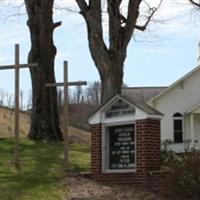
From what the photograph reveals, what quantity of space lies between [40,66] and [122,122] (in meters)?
11.0

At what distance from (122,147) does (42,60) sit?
36.6 feet

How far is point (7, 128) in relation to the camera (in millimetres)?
49750

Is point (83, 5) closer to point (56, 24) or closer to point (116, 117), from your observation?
point (56, 24)

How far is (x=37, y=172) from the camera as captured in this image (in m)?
16.0

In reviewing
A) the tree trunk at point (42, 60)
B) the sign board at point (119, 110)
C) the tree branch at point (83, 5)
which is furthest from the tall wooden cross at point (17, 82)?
the tree trunk at point (42, 60)

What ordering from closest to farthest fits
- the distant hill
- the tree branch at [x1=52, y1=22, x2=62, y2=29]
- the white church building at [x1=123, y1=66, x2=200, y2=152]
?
the tree branch at [x1=52, y1=22, x2=62, y2=29]
the white church building at [x1=123, y1=66, x2=200, y2=152]
the distant hill

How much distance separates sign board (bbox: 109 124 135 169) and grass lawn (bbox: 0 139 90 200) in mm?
1374

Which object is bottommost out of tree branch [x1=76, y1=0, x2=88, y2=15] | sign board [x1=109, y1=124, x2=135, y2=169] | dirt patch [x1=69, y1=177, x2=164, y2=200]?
dirt patch [x1=69, y1=177, x2=164, y2=200]

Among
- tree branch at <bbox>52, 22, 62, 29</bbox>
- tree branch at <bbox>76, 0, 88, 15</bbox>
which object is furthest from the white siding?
tree branch at <bbox>76, 0, 88, 15</bbox>

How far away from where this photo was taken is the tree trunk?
81.9ft

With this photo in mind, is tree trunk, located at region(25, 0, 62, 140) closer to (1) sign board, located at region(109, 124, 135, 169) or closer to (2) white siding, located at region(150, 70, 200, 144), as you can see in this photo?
(1) sign board, located at region(109, 124, 135, 169)

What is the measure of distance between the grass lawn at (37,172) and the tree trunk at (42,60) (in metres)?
3.04

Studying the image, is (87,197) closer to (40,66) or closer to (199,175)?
(199,175)

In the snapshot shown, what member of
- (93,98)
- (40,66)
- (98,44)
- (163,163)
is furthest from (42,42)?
(93,98)
